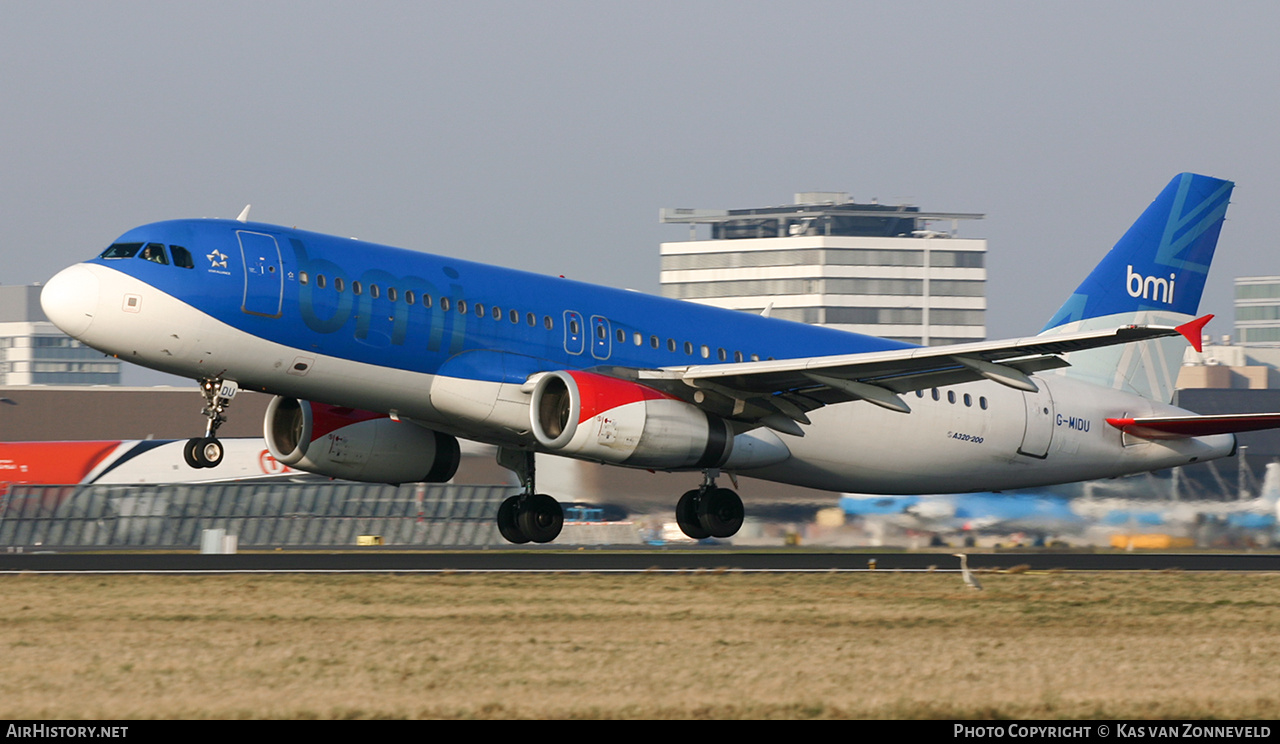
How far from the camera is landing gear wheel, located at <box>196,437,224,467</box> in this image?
25219mm

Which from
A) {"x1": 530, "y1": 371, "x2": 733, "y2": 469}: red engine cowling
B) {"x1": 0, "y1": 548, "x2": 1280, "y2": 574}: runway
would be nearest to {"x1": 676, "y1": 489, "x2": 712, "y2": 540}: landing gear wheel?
{"x1": 0, "y1": 548, "x2": 1280, "y2": 574}: runway

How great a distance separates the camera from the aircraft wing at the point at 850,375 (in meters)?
26.2

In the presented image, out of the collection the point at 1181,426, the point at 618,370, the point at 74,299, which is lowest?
the point at 1181,426

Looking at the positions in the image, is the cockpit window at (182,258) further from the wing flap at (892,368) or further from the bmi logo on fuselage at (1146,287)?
the bmi logo on fuselage at (1146,287)

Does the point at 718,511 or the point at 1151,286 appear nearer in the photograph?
the point at 718,511

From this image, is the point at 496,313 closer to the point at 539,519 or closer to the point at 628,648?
the point at 539,519

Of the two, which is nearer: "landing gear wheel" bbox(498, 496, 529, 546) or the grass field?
the grass field

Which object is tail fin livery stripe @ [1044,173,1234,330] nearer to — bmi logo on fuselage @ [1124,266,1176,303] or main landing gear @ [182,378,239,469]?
bmi logo on fuselage @ [1124,266,1176,303]

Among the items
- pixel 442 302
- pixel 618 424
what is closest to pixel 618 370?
pixel 618 424

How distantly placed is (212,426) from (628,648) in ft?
36.6

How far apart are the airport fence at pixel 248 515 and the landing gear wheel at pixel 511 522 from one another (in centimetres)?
1769

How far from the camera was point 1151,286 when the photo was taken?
35.4m

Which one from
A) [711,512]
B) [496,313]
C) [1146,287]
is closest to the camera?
[496,313]

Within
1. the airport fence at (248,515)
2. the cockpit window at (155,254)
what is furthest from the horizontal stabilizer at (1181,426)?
the airport fence at (248,515)
